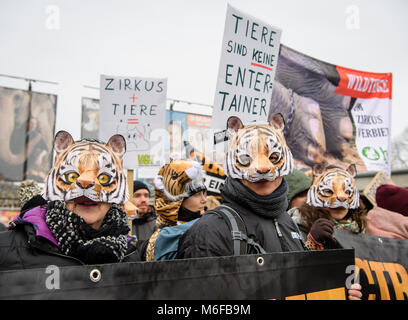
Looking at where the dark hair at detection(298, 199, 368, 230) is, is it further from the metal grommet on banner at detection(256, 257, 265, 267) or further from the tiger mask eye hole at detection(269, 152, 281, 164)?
the metal grommet on banner at detection(256, 257, 265, 267)

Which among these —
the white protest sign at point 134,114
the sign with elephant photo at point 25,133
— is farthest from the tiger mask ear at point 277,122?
the sign with elephant photo at point 25,133

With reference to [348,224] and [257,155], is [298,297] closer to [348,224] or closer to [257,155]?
[257,155]

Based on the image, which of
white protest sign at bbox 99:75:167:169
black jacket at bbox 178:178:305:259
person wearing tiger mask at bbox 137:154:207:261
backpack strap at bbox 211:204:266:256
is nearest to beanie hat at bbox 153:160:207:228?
person wearing tiger mask at bbox 137:154:207:261

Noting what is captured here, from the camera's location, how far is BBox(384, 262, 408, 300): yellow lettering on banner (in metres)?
2.54

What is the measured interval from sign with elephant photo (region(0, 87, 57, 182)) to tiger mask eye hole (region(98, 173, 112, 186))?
635 inches

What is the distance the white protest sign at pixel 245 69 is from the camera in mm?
3934

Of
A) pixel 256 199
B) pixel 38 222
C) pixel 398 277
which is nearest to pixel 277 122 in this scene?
pixel 256 199

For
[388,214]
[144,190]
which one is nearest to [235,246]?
[388,214]

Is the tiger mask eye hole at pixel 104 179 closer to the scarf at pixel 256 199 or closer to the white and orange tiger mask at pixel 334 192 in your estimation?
the scarf at pixel 256 199

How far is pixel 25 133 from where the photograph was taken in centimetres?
1720

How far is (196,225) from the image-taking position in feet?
7.48

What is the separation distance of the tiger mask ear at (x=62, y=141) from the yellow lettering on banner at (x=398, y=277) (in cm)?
234

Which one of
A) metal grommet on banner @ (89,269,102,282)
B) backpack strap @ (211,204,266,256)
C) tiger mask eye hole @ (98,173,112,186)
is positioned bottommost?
backpack strap @ (211,204,266,256)

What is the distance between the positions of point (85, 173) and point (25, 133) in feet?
55.6
